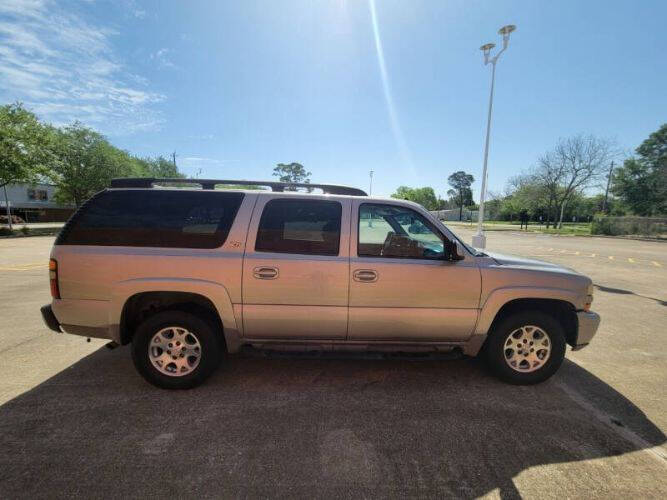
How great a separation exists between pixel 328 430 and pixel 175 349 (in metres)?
1.70

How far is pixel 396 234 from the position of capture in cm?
347

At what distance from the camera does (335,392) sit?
3.18 metres

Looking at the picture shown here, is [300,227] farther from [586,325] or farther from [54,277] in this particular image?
[586,325]

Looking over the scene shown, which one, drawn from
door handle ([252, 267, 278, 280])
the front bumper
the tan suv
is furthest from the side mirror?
door handle ([252, 267, 278, 280])

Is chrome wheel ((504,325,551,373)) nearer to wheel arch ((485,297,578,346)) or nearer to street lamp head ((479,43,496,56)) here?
wheel arch ((485,297,578,346))

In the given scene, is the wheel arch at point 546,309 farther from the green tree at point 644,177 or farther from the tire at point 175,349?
the green tree at point 644,177

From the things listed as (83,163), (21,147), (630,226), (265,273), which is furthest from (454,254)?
(630,226)

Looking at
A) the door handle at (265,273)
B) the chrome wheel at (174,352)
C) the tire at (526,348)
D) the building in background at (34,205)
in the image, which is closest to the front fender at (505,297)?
the tire at (526,348)

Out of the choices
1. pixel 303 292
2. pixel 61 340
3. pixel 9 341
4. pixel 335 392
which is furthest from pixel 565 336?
pixel 9 341

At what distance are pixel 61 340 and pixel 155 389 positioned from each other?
2.21m

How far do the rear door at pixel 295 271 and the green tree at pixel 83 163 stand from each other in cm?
3609

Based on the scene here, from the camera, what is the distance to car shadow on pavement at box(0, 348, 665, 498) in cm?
213

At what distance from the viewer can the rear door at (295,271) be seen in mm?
3033

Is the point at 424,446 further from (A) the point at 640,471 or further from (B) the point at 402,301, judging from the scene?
(A) the point at 640,471
